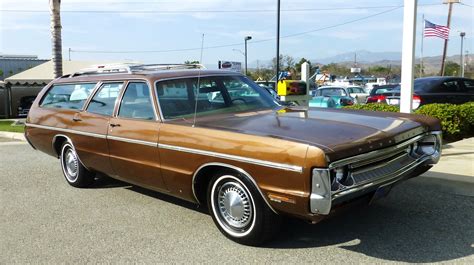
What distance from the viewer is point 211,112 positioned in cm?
502

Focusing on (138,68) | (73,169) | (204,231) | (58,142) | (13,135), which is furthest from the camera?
(13,135)

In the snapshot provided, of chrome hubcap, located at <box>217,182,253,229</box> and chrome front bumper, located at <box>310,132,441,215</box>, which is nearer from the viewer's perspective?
chrome front bumper, located at <box>310,132,441,215</box>

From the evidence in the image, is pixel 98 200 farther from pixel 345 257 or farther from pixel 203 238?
pixel 345 257

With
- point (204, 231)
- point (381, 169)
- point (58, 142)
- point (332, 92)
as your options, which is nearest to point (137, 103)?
point (204, 231)

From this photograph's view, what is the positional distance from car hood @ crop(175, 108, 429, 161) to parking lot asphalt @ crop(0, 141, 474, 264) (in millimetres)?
874

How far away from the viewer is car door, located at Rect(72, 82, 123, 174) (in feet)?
18.3

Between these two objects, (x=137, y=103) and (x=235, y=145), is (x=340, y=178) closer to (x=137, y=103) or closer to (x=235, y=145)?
(x=235, y=145)

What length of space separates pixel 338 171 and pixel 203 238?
148 centimetres

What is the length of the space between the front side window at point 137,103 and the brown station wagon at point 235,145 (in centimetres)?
1

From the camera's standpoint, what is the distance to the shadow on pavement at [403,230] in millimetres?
3885

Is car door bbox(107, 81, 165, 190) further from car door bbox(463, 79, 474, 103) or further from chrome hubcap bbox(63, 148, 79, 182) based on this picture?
car door bbox(463, 79, 474, 103)

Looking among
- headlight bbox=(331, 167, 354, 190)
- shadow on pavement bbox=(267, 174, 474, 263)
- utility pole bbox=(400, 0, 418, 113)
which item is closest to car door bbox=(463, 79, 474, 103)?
utility pole bbox=(400, 0, 418, 113)

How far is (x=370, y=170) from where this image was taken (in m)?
3.88

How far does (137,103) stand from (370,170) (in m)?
2.63
